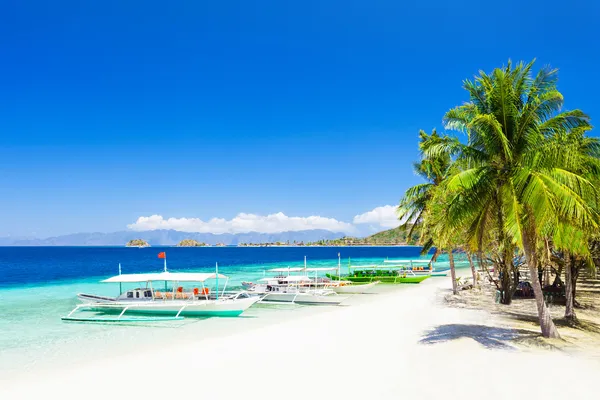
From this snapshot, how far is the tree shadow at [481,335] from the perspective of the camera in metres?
12.7

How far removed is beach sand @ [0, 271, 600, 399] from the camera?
9.05 meters

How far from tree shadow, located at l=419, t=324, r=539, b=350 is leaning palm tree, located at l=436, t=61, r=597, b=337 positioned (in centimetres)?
122

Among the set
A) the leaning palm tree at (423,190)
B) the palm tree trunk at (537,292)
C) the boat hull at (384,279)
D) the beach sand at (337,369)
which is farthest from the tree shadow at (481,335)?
the boat hull at (384,279)

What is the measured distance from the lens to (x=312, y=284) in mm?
31688

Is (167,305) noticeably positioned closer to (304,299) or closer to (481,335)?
(304,299)

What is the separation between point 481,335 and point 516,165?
573cm

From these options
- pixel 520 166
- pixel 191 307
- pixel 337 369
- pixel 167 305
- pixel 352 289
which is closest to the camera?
pixel 337 369

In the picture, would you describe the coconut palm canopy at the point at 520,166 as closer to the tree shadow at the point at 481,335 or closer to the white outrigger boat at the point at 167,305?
the tree shadow at the point at 481,335

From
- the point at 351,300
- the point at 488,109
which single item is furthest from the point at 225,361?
the point at 351,300

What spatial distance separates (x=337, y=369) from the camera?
10750 millimetres

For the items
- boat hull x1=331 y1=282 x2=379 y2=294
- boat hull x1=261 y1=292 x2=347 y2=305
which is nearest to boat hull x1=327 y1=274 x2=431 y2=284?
boat hull x1=331 y1=282 x2=379 y2=294

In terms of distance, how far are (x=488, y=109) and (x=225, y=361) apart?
34.3 ft

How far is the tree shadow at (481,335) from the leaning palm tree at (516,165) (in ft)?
4.01

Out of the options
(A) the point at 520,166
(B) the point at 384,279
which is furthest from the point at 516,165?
(B) the point at 384,279
